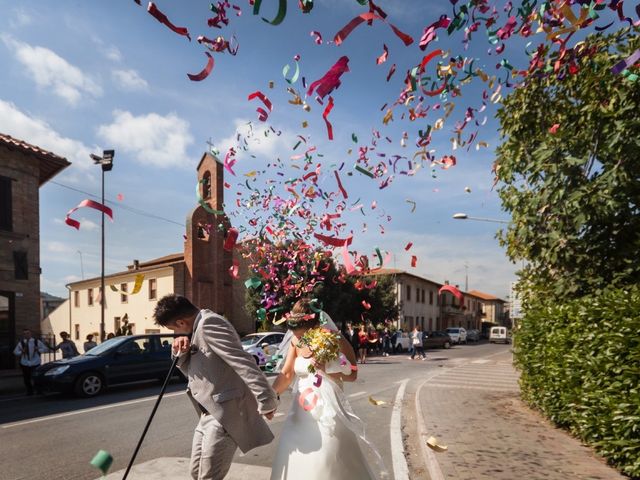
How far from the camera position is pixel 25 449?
22.6 ft

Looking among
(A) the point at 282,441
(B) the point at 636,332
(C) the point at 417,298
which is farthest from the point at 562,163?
(C) the point at 417,298

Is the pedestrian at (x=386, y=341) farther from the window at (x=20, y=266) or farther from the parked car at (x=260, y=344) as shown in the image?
the window at (x=20, y=266)

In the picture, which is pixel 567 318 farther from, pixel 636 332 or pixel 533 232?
pixel 636 332

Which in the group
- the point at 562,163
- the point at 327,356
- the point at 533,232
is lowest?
the point at 327,356

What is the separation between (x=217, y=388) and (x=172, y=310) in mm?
682

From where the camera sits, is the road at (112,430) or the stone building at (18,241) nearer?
the road at (112,430)

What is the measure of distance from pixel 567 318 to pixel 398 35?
5457mm

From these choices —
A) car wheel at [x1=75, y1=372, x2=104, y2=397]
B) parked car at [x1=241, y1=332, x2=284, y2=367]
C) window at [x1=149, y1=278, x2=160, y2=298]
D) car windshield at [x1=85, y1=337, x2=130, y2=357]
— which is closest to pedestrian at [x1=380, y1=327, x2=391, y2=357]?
parked car at [x1=241, y1=332, x2=284, y2=367]

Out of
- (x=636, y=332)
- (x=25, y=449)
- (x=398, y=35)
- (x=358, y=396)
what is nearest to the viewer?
(x=398, y=35)

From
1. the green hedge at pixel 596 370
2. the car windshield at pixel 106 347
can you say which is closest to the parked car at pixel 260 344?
the car windshield at pixel 106 347

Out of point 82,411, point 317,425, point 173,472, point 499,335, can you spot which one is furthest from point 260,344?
point 499,335

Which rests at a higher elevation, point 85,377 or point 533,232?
point 533,232

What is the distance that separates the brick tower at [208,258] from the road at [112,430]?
20.2 metres

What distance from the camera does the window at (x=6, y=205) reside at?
722 inches
